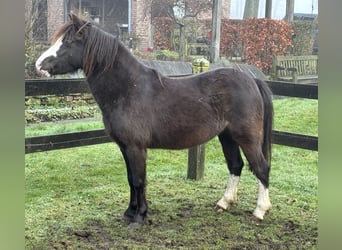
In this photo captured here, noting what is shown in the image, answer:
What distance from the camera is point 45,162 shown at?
4.01 meters

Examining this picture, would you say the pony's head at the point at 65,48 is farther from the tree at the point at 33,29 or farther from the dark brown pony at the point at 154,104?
the tree at the point at 33,29

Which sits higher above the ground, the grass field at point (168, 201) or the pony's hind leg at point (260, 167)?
the pony's hind leg at point (260, 167)

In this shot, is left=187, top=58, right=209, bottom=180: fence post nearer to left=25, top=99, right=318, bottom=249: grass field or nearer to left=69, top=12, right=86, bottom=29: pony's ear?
left=25, top=99, right=318, bottom=249: grass field

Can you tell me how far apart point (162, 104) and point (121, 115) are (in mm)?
296

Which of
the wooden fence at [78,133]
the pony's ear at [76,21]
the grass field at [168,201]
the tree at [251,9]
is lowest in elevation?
the grass field at [168,201]

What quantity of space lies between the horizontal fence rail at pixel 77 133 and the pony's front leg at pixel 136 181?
66cm

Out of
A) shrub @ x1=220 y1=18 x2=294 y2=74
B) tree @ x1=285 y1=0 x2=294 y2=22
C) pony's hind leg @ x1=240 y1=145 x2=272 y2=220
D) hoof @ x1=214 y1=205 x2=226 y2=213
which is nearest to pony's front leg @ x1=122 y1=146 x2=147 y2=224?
hoof @ x1=214 y1=205 x2=226 y2=213

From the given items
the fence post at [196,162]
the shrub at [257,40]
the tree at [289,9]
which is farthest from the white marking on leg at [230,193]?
the tree at [289,9]

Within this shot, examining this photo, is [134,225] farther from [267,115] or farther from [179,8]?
[179,8]

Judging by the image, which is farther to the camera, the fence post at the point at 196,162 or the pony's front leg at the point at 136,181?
the fence post at the point at 196,162

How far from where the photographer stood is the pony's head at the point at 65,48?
2463mm

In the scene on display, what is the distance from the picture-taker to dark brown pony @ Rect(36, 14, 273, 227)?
2537 millimetres

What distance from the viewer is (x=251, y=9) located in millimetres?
3244
